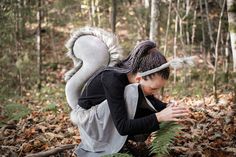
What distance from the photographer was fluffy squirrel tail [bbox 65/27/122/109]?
10.4 feet

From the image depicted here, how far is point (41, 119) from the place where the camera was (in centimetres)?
594

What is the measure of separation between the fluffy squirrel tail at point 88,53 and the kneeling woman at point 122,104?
0.09 metres

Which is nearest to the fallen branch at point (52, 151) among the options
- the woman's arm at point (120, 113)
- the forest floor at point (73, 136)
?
the forest floor at point (73, 136)

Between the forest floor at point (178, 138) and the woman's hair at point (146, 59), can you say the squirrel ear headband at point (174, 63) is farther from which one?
the forest floor at point (178, 138)

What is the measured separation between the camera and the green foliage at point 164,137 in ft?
8.77

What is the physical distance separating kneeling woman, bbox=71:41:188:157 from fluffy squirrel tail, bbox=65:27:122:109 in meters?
0.09

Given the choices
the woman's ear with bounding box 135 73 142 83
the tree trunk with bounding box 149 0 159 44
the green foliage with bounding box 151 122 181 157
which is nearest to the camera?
the green foliage with bounding box 151 122 181 157

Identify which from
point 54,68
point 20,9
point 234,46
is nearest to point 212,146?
point 234,46

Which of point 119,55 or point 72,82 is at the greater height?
point 119,55

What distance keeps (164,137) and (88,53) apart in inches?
37.4

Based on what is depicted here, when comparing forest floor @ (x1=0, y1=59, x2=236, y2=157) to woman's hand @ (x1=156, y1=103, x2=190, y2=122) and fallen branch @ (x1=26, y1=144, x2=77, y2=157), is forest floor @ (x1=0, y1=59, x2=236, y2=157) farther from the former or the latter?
woman's hand @ (x1=156, y1=103, x2=190, y2=122)

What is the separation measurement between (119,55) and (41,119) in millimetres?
3090

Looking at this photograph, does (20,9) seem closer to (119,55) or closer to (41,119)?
(41,119)

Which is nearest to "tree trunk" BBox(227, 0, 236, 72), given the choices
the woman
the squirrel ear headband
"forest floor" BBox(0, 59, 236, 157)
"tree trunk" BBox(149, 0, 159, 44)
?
"forest floor" BBox(0, 59, 236, 157)
